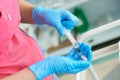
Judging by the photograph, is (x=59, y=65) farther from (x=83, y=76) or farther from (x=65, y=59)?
(x=83, y=76)

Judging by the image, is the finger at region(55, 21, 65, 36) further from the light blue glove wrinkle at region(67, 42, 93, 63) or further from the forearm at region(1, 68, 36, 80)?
the forearm at region(1, 68, 36, 80)

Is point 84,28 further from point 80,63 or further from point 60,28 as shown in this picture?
point 80,63

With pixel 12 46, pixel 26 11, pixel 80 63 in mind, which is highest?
pixel 26 11

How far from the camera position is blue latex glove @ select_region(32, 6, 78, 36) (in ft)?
3.70

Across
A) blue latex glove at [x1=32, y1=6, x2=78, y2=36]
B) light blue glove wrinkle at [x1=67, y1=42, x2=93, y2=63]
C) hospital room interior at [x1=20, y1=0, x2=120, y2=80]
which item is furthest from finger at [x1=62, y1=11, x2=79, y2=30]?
hospital room interior at [x1=20, y1=0, x2=120, y2=80]

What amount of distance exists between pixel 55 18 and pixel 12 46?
0.25 meters

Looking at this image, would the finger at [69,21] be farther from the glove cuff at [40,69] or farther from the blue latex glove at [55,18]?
the glove cuff at [40,69]

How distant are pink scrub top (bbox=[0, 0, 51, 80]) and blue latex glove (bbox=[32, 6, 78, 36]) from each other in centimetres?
13

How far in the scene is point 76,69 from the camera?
964 mm

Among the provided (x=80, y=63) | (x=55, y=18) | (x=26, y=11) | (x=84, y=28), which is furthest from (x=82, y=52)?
(x=84, y=28)

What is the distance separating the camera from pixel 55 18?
3.71ft

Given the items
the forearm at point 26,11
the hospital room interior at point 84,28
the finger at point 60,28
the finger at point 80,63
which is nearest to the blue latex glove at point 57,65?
the finger at point 80,63

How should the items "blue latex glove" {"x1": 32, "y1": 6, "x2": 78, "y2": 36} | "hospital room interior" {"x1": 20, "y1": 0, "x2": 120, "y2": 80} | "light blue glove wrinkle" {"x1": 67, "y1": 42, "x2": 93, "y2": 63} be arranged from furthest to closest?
1. "hospital room interior" {"x1": 20, "y1": 0, "x2": 120, "y2": 80}
2. "blue latex glove" {"x1": 32, "y1": 6, "x2": 78, "y2": 36}
3. "light blue glove wrinkle" {"x1": 67, "y1": 42, "x2": 93, "y2": 63}

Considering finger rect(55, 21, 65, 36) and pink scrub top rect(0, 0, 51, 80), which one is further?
finger rect(55, 21, 65, 36)
